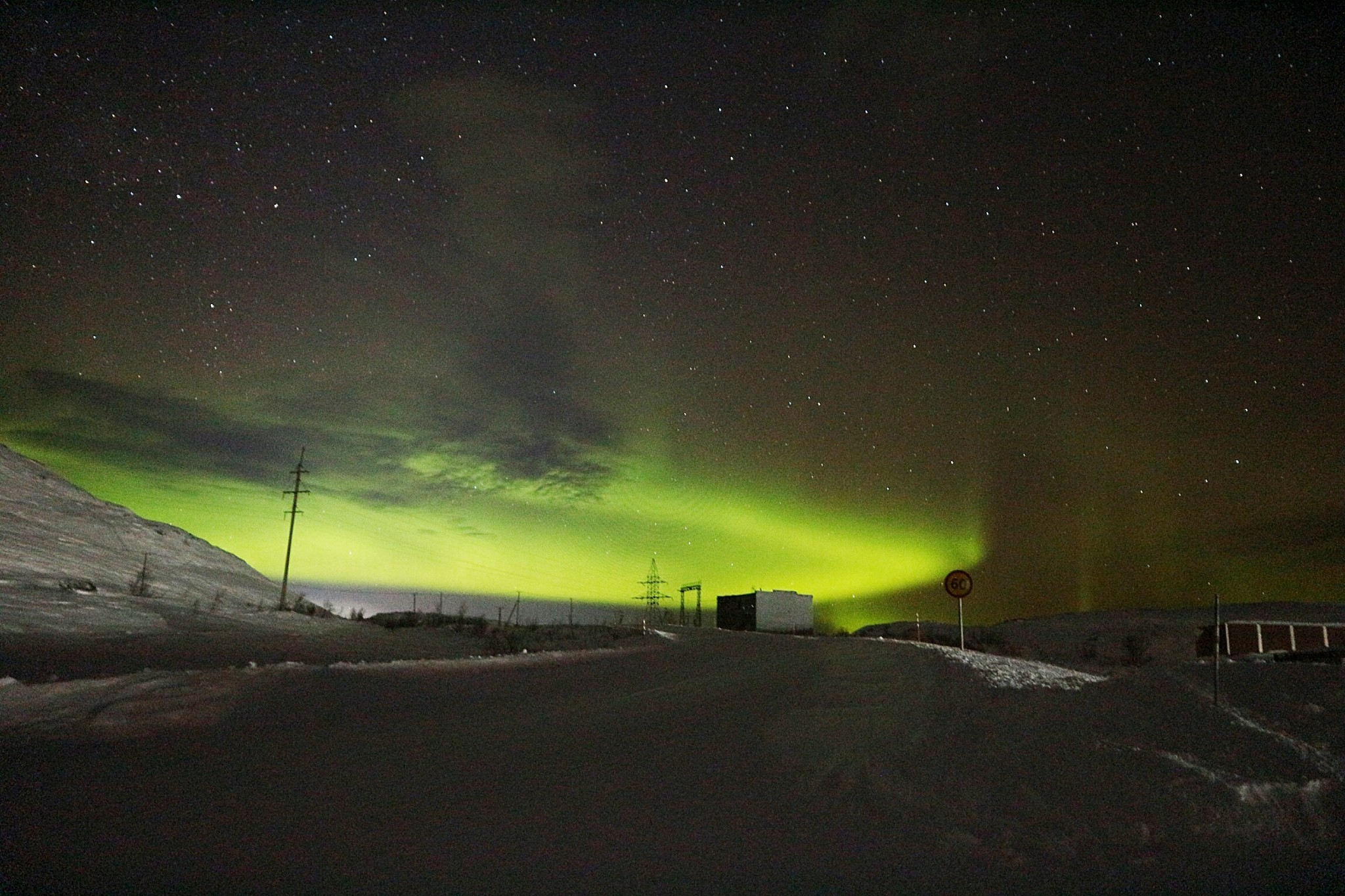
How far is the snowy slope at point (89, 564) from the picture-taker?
2302cm

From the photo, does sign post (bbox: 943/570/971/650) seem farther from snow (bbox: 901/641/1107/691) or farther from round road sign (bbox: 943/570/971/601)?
snow (bbox: 901/641/1107/691)

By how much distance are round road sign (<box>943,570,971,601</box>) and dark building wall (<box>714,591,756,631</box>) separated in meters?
37.0

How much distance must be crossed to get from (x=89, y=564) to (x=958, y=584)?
35.8m

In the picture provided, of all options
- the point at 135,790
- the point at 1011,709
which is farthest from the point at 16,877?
the point at 1011,709

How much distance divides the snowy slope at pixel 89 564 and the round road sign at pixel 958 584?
852 inches

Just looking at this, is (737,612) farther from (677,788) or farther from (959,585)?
Answer: (677,788)

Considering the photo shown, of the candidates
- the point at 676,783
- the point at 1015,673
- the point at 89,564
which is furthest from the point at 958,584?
the point at 89,564

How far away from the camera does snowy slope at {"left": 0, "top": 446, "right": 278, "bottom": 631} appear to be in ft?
75.5

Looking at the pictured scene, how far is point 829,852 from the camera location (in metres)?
5.28

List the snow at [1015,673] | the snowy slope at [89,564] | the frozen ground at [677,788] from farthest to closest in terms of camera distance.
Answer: the snowy slope at [89,564] < the snow at [1015,673] < the frozen ground at [677,788]

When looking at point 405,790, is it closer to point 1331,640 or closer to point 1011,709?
point 1011,709

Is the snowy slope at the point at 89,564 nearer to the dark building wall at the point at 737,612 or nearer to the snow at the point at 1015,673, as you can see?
the snow at the point at 1015,673

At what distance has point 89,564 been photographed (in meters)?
34.1

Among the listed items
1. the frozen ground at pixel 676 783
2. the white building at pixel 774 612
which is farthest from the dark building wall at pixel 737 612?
the frozen ground at pixel 676 783
